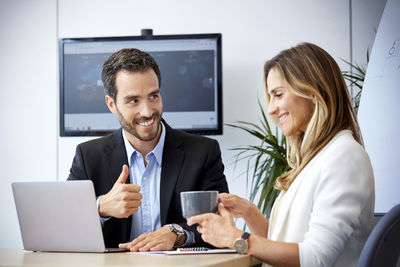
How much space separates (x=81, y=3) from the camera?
430 cm

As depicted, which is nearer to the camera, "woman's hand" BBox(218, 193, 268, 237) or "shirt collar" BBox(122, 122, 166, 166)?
"woman's hand" BBox(218, 193, 268, 237)

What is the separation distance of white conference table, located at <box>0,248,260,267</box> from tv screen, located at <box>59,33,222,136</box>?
214 cm

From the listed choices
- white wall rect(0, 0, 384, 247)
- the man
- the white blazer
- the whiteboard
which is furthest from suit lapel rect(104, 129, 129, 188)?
white wall rect(0, 0, 384, 247)

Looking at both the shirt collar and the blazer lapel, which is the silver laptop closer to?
the blazer lapel

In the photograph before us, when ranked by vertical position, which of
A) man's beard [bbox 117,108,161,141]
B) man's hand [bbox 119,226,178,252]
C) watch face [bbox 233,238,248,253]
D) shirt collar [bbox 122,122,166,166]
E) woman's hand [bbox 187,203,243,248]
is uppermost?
man's beard [bbox 117,108,161,141]

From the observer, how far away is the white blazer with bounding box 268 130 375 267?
5.08 ft

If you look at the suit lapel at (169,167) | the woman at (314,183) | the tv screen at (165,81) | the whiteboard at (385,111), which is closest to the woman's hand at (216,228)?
the woman at (314,183)

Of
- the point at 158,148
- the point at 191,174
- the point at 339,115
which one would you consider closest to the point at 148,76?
the point at 158,148

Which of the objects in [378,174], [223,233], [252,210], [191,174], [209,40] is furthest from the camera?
[209,40]

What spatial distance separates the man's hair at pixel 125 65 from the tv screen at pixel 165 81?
1222 millimetres

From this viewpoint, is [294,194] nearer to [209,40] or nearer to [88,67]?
[209,40]

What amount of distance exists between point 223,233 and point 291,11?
9.02 ft

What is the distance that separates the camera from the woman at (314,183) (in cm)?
156

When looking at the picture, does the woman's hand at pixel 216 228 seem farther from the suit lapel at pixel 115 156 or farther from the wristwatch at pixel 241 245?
the suit lapel at pixel 115 156
